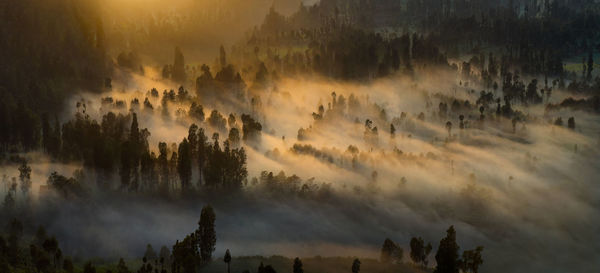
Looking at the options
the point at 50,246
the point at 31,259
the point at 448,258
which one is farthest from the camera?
the point at 50,246

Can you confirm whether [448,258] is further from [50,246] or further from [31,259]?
[31,259]

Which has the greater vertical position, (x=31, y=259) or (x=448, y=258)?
(x=448, y=258)

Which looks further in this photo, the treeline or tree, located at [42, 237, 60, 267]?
tree, located at [42, 237, 60, 267]

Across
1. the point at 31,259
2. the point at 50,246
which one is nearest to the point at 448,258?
the point at 50,246

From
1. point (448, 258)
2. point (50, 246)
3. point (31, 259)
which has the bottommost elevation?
point (31, 259)

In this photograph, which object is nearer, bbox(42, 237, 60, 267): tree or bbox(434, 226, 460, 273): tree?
bbox(434, 226, 460, 273): tree

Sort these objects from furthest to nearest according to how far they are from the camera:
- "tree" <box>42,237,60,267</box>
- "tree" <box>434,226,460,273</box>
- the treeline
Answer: "tree" <box>42,237,60,267</box> < "tree" <box>434,226,460,273</box> < the treeline

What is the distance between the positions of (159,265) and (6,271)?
49.1m

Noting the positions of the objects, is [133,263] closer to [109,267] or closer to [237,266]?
[109,267]

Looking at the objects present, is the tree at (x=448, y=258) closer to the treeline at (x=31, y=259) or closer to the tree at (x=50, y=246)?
the treeline at (x=31, y=259)

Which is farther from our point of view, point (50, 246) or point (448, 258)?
point (50, 246)

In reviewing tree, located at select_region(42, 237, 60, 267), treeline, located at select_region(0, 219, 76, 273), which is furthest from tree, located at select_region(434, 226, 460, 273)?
tree, located at select_region(42, 237, 60, 267)

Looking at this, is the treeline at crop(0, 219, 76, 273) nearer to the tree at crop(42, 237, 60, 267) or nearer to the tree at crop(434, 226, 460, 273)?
the tree at crop(42, 237, 60, 267)

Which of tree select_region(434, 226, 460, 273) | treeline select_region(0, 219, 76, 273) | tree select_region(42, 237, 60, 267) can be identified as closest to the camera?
treeline select_region(0, 219, 76, 273)
